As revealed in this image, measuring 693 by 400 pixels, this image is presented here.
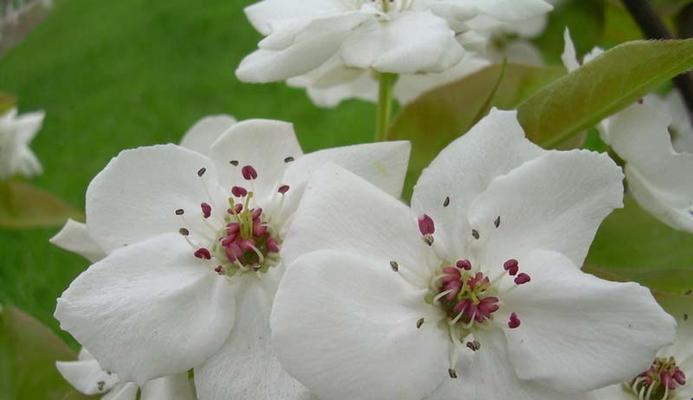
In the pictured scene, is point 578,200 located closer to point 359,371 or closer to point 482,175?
point 482,175

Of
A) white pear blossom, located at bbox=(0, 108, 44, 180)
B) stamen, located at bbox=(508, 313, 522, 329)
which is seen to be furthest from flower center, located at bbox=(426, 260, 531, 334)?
white pear blossom, located at bbox=(0, 108, 44, 180)

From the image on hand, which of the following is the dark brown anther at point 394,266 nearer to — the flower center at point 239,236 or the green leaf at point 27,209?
the flower center at point 239,236

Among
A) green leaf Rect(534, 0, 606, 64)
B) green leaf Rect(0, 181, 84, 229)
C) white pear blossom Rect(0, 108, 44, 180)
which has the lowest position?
white pear blossom Rect(0, 108, 44, 180)

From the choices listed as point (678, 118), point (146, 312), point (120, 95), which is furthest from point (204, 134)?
point (120, 95)

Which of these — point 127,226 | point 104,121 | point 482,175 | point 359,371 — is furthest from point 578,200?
point 104,121

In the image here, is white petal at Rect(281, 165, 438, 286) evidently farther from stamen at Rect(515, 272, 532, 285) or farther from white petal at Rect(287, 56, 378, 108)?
white petal at Rect(287, 56, 378, 108)

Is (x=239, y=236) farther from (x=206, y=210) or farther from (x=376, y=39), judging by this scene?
(x=376, y=39)
